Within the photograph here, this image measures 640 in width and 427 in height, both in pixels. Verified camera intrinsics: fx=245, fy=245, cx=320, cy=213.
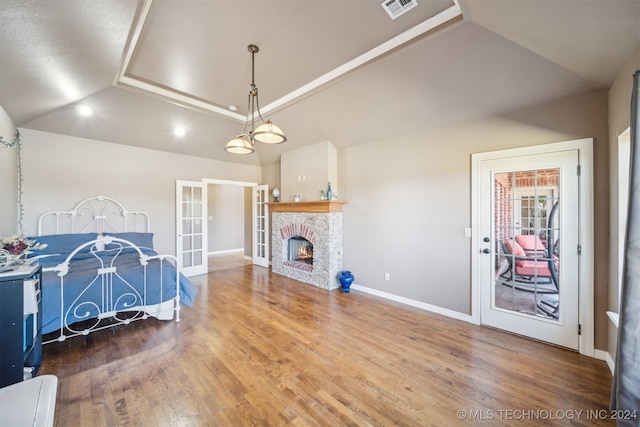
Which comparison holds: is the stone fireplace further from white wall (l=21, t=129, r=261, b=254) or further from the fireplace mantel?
white wall (l=21, t=129, r=261, b=254)

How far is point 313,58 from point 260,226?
450cm

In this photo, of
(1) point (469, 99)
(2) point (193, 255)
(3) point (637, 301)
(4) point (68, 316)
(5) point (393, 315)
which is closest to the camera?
(3) point (637, 301)

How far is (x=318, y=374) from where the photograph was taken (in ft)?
7.22

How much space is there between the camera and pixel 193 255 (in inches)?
219

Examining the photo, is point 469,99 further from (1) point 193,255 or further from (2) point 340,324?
(1) point 193,255

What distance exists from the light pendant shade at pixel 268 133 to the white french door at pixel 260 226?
3.83m

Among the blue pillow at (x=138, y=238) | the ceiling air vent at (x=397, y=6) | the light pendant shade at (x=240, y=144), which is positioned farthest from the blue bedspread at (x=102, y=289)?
the ceiling air vent at (x=397, y=6)

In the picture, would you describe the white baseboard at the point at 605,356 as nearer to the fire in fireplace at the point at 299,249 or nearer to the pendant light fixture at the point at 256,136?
the pendant light fixture at the point at 256,136

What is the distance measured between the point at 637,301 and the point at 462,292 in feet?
6.61

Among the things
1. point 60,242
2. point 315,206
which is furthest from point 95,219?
point 315,206

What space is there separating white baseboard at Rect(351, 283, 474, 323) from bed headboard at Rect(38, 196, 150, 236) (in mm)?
4440

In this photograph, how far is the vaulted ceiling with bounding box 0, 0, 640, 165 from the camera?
1.83 m

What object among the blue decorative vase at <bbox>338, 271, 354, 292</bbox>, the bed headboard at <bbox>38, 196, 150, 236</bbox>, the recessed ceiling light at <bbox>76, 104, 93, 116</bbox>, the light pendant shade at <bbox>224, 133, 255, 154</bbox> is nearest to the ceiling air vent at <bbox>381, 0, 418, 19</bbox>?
the light pendant shade at <bbox>224, 133, 255, 154</bbox>

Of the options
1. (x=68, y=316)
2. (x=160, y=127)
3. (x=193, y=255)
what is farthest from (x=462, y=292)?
(x=160, y=127)
